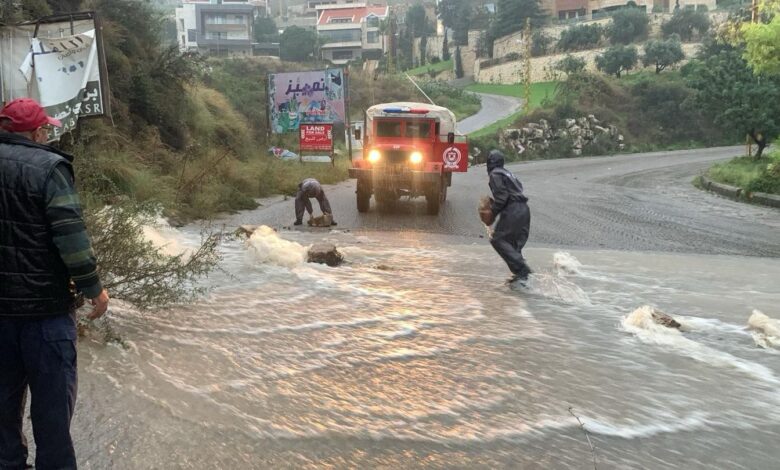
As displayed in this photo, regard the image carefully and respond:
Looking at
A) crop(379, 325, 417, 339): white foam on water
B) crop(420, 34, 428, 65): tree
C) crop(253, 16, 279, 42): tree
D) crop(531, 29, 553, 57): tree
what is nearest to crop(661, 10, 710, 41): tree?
crop(531, 29, 553, 57): tree

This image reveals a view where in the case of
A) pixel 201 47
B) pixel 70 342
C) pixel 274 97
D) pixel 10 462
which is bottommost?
pixel 10 462

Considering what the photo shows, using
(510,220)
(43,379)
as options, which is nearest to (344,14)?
(510,220)

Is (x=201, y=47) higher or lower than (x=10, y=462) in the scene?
higher

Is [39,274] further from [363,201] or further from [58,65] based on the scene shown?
[363,201]

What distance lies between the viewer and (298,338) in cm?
577

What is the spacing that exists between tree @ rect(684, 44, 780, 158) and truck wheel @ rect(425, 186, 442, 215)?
620 inches

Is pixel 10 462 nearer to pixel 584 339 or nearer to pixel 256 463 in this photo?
pixel 256 463

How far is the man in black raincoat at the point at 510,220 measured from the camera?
25.2 ft

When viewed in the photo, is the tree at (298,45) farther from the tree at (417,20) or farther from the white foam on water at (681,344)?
the white foam on water at (681,344)

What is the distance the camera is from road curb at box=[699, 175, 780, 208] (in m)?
15.8

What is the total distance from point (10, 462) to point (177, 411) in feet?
4.22

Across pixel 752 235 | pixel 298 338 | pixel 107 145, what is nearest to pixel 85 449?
pixel 298 338

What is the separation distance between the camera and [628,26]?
73.1m

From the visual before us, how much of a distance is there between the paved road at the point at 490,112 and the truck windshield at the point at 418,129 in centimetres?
3336
